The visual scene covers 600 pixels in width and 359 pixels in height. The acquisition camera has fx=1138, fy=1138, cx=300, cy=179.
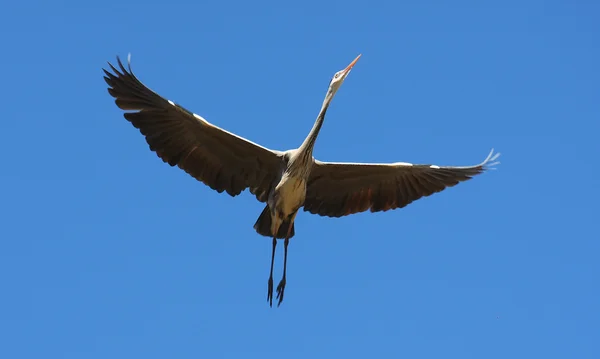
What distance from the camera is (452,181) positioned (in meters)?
19.3

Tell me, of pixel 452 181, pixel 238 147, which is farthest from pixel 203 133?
pixel 452 181

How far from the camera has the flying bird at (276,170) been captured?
58.6ft

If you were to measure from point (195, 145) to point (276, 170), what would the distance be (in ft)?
4.57

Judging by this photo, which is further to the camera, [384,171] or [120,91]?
[384,171]

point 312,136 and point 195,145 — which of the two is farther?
point 195,145

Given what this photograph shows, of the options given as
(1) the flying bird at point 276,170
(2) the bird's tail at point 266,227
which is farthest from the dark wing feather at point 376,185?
(2) the bird's tail at point 266,227

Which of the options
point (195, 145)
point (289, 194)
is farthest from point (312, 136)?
point (195, 145)

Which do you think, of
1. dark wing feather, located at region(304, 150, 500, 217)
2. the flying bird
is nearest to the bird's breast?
the flying bird

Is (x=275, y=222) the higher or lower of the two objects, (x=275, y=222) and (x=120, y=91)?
the lower

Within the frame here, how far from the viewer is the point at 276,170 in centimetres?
1869

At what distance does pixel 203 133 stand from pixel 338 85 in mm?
2287

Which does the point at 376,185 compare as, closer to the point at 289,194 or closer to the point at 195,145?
the point at 289,194

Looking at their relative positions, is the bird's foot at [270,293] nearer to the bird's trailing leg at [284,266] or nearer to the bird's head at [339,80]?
the bird's trailing leg at [284,266]

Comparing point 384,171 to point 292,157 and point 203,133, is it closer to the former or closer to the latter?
point 292,157
